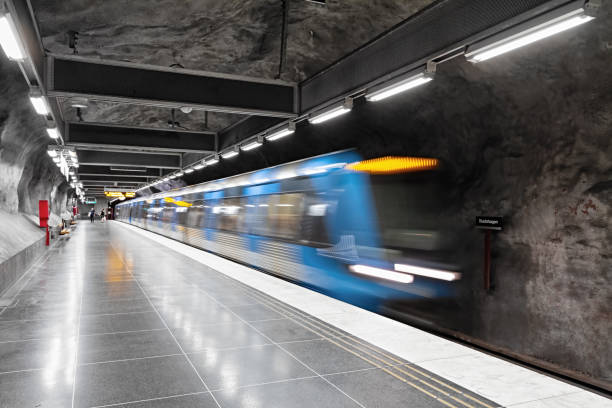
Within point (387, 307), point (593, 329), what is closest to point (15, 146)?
point (387, 307)

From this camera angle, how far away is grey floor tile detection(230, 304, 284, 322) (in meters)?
5.50

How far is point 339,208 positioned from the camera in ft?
23.2

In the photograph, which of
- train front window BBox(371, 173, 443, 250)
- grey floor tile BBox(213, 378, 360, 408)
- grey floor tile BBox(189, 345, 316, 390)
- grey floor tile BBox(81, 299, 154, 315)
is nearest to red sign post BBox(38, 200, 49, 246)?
grey floor tile BBox(81, 299, 154, 315)

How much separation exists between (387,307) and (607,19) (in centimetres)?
442

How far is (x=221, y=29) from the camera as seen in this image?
6441 millimetres

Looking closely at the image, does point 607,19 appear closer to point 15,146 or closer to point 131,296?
point 131,296

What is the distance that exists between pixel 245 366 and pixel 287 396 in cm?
71

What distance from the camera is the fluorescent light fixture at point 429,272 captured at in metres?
5.80

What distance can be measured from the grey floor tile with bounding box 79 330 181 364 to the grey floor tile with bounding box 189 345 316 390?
0.43 meters

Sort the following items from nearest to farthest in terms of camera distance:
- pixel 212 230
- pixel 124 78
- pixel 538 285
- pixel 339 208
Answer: pixel 538 285 < pixel 124 78 < pixel 339 208 < pixel 212 230

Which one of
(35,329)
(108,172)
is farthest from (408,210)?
(108,172)

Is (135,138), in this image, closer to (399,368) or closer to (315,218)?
(315,218)

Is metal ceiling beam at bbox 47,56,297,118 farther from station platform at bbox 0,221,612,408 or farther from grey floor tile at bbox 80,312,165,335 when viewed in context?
grey floor tile at bbox 80,312,165,335

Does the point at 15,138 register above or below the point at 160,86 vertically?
below
